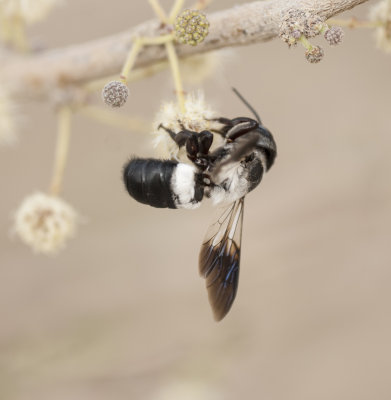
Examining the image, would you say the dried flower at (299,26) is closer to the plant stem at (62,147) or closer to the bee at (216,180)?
the bee at (216,180)

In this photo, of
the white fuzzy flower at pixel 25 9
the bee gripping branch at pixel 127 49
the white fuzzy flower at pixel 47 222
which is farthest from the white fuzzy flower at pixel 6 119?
the white fuzzy flower at pixel 47 222

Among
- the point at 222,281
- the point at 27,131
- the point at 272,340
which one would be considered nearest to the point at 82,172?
the point at 27,131

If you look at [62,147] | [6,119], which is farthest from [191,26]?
[6,119]

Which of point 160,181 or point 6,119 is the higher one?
point 6,119

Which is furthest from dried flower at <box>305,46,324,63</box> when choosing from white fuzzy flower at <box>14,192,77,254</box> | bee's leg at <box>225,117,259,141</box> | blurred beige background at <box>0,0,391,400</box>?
blurred beige background at <box>0,0,391,400</box>

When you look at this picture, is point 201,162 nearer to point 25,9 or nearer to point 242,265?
point 25,9
